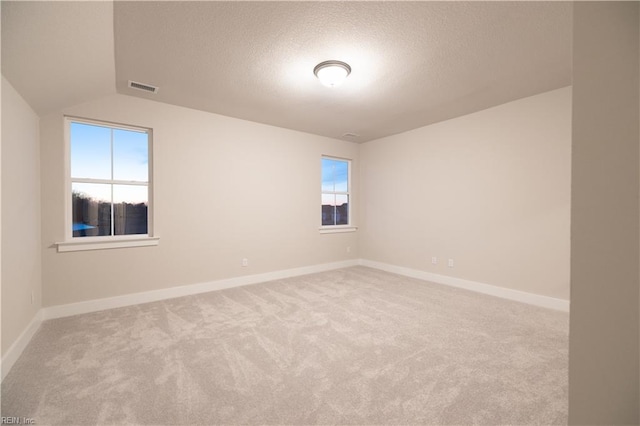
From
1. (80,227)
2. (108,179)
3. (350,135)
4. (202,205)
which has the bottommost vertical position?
(80,227)

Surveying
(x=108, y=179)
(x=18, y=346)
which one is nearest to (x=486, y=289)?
(x=18, y=346)

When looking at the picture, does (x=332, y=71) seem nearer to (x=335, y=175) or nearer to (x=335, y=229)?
(x=335, y=175)

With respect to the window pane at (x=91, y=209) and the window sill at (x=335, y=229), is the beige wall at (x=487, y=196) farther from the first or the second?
the window pane at (x=91, y=209)

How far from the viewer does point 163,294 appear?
12.4ft

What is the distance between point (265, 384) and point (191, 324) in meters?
1.38

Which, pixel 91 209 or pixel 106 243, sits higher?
pixel 91 209

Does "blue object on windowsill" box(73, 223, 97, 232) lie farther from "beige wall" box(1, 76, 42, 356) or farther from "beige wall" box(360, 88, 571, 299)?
"beige wall" box(360, 88, 571, 299)

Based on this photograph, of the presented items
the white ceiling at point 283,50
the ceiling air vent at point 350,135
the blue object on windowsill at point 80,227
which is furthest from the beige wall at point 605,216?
the ceiling air vent at point 350,135

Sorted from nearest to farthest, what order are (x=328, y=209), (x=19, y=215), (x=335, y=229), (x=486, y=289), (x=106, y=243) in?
(x=19, y=215) → (x=106, y=243) → (x=486, y=289) → (x=335, y=229) → (x=328, y=209)

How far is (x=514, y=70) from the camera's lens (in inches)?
114

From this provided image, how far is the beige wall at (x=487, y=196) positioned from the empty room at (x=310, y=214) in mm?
29

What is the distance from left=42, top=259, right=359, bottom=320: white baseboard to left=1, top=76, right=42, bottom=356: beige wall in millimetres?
249

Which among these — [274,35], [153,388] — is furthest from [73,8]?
[153,388]

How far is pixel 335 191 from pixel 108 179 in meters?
3.76
